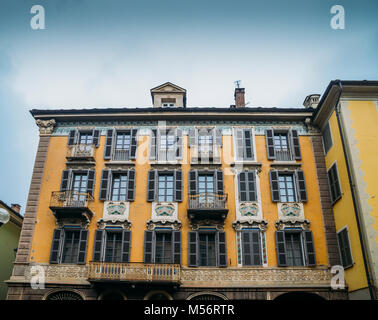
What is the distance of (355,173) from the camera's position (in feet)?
54.3

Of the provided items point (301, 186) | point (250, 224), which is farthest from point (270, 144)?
point (250, 224)

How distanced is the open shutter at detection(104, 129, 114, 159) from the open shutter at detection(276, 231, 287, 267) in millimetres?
9754

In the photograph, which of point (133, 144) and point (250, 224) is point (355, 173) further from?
point (133, 144)

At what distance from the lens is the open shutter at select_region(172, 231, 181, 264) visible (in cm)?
1769

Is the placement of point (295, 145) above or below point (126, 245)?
above

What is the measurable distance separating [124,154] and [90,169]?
2.00 metres

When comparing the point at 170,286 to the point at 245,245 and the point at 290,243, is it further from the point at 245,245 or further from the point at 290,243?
the point at 290,243

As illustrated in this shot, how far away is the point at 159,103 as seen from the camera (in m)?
22.6

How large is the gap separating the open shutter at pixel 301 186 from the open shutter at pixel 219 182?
3982 millimetres

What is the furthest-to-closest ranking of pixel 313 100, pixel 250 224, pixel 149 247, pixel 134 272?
pixel 313 100 → pixel 250 224 → pixel 149 247 → pixel 134 272

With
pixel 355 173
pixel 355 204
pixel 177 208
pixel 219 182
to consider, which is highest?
pixel 219 182

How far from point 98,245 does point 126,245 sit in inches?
53.9

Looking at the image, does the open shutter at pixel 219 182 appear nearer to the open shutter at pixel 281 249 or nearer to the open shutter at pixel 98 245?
the open shutter at pixel 281 249
